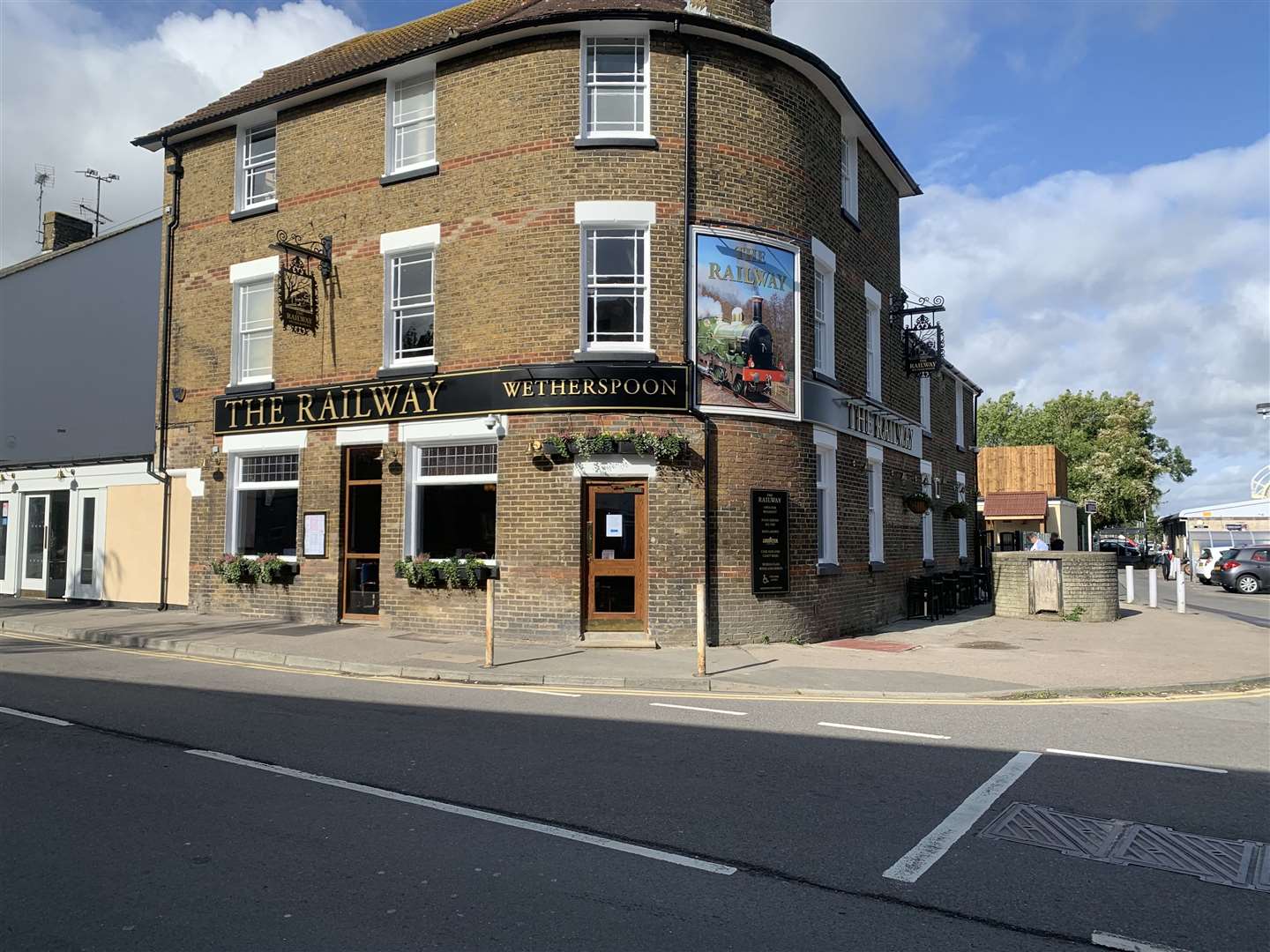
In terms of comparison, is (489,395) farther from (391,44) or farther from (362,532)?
(391,44)

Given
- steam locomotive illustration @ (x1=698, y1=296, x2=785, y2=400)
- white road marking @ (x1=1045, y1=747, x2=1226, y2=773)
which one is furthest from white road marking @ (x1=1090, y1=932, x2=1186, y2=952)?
steam locomotive illustration @ (x1=698, y1=296, x2=785, y2=400)

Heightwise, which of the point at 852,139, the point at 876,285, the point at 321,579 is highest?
the point at 852,139

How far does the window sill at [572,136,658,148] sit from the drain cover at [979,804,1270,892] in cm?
1107

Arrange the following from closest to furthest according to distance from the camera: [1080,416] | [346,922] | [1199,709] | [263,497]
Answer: [346,922]
[1199,709]
[263,497]
[1080,416]

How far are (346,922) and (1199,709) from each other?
9.00 meters

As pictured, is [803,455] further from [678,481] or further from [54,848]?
[54,848]

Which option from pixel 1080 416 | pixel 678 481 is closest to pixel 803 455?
pixel 678 481

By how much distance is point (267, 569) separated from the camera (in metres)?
16.0

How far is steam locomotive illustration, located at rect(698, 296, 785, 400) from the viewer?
1389 cm

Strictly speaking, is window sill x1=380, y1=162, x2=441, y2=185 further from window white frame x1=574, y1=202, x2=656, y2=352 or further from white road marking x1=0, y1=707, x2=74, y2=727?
white road marking x1=0, y1=707, x2=74, y2=727

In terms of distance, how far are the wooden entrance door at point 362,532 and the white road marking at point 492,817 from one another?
8548 mm

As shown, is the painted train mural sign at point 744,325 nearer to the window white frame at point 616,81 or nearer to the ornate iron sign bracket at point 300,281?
the window white frame at point 616,81

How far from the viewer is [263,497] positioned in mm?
16922

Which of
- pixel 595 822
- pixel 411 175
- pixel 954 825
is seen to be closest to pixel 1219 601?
pixel 411 175
